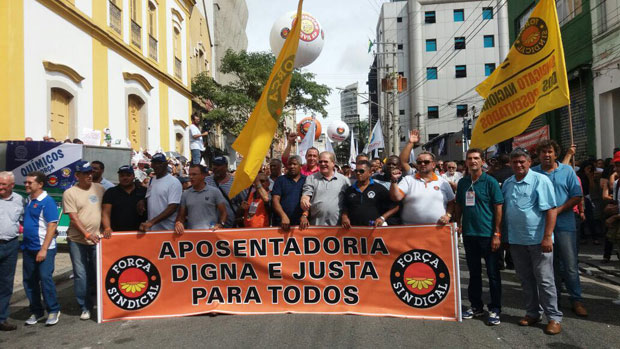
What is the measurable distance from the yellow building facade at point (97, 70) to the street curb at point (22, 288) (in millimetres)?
3911

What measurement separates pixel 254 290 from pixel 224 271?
414 mm

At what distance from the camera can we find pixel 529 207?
4.98 metres

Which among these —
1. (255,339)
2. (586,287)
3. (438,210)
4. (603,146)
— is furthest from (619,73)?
(255,339)

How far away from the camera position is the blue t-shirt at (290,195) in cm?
609

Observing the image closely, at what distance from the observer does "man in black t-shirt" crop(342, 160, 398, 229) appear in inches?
229

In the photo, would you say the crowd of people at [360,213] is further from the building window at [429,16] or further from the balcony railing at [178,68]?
the building window at [429,16]

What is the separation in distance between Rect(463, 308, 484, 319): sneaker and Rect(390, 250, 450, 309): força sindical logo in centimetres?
33

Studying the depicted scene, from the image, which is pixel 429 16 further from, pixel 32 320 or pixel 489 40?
pixel 32 320

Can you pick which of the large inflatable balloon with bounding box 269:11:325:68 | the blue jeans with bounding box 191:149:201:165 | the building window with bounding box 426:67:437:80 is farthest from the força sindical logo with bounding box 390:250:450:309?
the building window with bounding box 426:67:437:80

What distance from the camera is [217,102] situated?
88.0 feet

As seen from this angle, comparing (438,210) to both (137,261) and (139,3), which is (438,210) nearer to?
(137,261)

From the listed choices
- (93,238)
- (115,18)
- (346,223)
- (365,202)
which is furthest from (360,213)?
(115,18)

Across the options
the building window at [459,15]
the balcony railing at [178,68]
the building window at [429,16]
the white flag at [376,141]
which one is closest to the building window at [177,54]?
the balcony railing at [178,68]

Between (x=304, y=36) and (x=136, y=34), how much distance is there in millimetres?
9175
